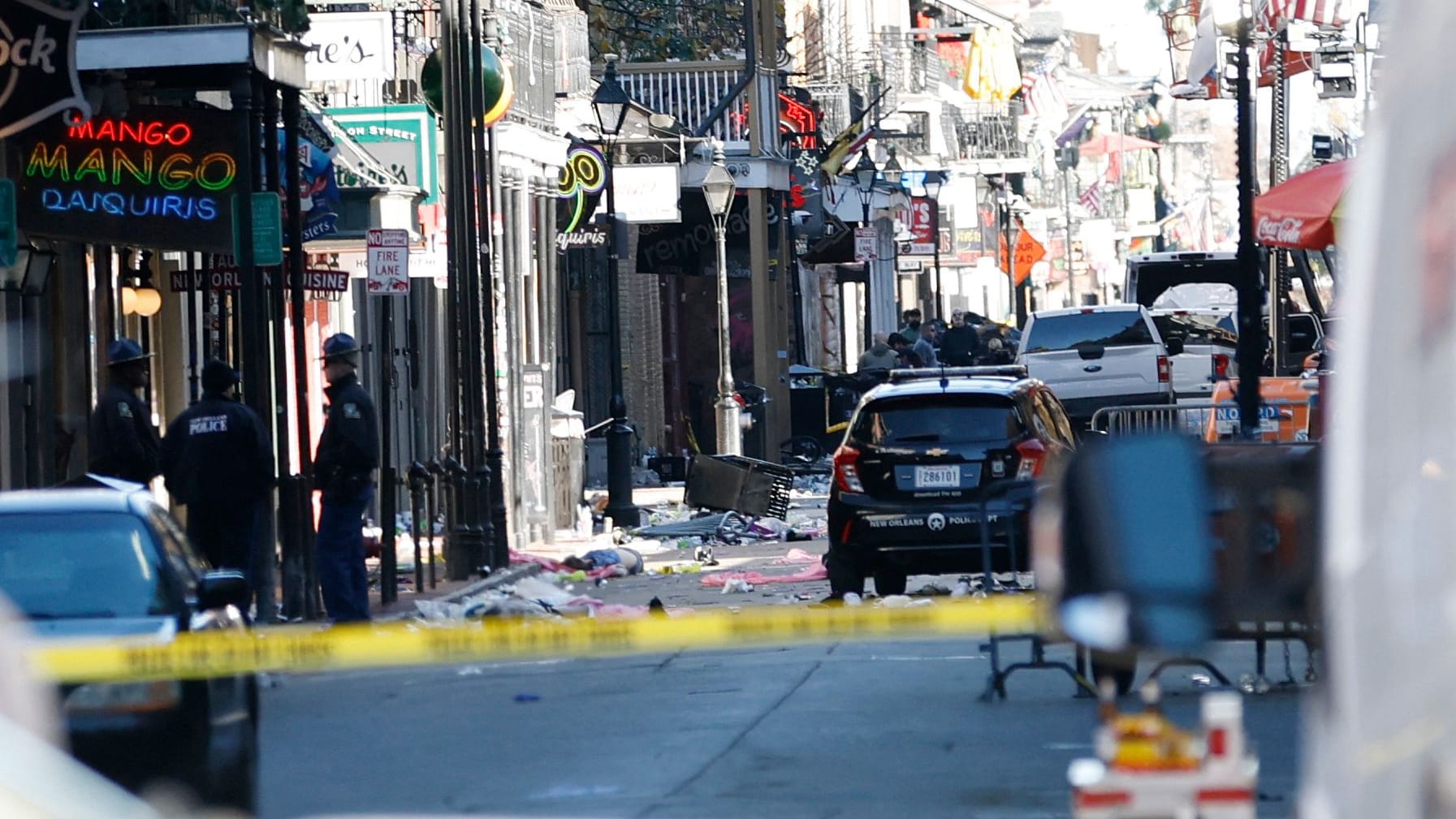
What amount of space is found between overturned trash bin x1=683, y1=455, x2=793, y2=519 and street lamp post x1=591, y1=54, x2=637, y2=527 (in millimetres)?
721

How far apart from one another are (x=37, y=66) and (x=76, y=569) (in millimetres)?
4933

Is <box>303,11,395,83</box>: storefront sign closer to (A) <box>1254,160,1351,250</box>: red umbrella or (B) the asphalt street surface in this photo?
(A) <box>1254,160,1351,250</box>: red umbrella

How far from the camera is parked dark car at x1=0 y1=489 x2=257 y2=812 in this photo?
28.8 feet

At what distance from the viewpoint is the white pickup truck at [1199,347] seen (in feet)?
110

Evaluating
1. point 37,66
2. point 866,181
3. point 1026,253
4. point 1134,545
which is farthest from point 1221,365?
point 1026,253

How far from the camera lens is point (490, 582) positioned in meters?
19.2

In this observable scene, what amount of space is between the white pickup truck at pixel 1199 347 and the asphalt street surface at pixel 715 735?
19.3 metres

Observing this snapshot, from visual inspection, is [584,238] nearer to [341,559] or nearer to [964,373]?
[964,373]

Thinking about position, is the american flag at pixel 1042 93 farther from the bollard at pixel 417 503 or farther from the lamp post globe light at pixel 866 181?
the bollard at pixel 417 503

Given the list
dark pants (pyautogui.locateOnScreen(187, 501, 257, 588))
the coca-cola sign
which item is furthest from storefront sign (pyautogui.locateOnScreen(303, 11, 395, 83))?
the coca-cola sign

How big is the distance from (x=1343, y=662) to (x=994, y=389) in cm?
1516

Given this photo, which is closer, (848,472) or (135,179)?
(135,179)

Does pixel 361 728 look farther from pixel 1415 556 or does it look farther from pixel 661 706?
pixel 1415 556

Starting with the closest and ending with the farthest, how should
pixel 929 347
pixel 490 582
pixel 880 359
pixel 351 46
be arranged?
pixel 490 582
pixel 351 46
pixel 880 359
pixel 929 347
